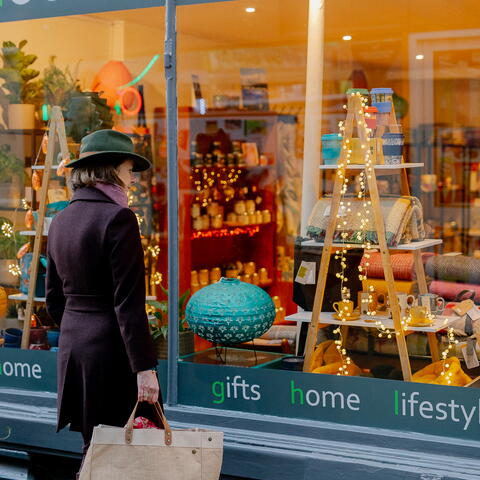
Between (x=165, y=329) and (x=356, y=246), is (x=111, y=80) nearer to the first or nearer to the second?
(x=165, y=329)

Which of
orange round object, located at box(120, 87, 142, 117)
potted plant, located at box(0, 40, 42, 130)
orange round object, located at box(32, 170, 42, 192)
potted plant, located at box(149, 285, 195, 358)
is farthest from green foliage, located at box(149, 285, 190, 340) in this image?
orange round object, located at box(120, 87, 142, 117)

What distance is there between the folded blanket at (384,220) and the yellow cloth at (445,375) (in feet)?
2.20

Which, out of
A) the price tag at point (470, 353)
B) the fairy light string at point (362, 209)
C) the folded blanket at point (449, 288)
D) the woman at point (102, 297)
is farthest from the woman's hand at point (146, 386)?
the folded blanket at point (449, 288)

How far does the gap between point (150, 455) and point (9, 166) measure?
2.89m

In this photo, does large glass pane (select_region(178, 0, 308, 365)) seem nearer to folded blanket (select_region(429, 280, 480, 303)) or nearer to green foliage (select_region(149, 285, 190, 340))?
green foliage (select_region(149, 285, 190, 340))

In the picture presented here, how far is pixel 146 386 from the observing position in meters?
3.81

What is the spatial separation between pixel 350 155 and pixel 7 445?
2.60 metres

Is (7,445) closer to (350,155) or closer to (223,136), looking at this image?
(350,155)

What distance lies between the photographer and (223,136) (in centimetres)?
776

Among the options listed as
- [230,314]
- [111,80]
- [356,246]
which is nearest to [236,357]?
[230,314]

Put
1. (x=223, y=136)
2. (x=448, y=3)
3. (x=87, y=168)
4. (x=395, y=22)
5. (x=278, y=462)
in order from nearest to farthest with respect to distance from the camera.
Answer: (x=87, y=168)
(x=278, y=462)
(x=448, y=3)
(x=395, y=22)
(x=223, y=136)

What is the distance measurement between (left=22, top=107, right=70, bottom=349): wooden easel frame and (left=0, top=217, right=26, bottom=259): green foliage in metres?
0.22

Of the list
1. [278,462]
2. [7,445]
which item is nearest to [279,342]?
[278,462]

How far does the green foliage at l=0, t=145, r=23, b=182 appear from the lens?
605 cm
